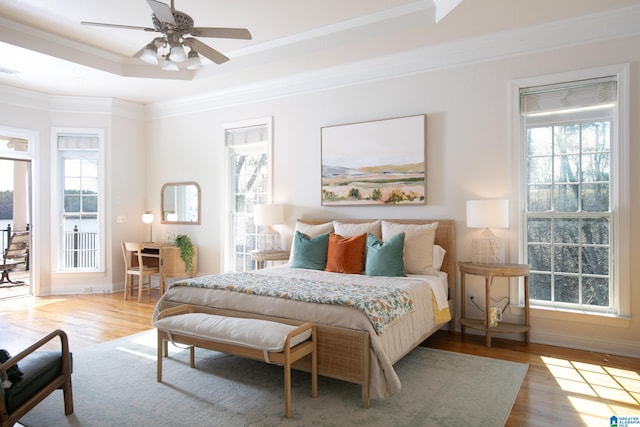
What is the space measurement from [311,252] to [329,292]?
1417 mm

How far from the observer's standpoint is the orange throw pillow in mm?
4191

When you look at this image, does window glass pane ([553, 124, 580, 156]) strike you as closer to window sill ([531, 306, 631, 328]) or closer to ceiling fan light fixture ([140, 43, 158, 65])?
window sill ([531, 306, 631, 328])

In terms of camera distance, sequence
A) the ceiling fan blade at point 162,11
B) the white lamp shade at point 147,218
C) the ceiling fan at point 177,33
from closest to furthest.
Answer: the ceiling fan blade at point 162,11
the ceiling fan at point 177,33
the white lamp shade at point 147,218

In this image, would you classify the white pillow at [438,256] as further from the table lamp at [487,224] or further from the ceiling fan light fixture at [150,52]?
the ceiling fan light fixture at [150,52]

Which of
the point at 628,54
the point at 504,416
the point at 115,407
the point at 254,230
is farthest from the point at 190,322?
the point at 628,54

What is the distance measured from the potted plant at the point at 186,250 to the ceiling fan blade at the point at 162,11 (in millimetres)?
3746

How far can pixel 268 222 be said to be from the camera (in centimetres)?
531

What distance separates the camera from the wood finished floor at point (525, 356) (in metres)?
2.63

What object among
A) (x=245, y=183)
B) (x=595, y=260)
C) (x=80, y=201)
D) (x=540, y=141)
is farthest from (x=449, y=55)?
(x=80, y=201)

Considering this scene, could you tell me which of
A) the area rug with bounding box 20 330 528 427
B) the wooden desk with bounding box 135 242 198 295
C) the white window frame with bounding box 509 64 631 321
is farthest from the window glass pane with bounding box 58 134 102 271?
the white window frame with bounding box 509 64 631 321

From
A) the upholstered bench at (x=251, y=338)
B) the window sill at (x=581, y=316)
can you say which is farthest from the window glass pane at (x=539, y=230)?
the upholstered bench at (x=251, y=338)

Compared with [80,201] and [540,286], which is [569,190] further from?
[80,201]

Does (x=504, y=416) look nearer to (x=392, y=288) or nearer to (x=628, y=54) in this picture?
(x=392, y=288)

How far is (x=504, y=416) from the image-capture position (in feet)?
8.29
